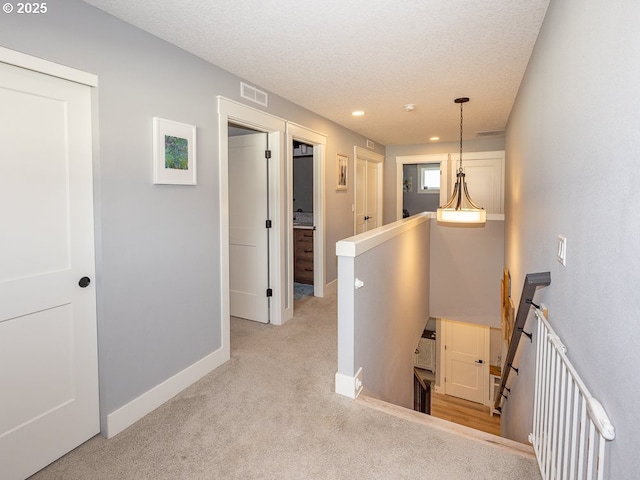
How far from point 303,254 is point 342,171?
1424mm

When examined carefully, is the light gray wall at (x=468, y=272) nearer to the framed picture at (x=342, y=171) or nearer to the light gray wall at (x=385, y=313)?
the light gray wall at (x=385, y=313)

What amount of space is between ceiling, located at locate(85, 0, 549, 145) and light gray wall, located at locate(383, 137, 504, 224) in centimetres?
256

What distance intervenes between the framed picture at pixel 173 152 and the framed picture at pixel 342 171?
8.99ft

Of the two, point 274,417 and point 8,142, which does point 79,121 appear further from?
point 274,417

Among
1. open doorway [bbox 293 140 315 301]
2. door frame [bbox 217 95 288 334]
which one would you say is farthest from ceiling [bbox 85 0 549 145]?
open doorway [bbox 293 140 315 301]

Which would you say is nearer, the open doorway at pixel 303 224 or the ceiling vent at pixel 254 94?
the ceiling vent at pixel 254 94

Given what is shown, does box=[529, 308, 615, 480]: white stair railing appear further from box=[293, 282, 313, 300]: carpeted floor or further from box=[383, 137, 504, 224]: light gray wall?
box=[383, 137, 504, 224]: light gray wall

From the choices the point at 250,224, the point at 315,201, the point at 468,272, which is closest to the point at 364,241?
the point at 250,224

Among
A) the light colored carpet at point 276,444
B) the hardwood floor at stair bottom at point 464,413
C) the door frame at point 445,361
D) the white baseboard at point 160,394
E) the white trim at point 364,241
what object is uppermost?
the white trim at point 364,241

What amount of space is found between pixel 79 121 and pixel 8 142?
36 cm

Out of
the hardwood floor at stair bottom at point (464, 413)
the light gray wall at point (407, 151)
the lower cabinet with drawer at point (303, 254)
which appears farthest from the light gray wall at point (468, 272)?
the hardwood floor at stair bottom at point (464, 413)

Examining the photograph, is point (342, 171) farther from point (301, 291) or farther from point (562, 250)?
point (562, 250)

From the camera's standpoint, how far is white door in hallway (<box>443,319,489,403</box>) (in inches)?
270

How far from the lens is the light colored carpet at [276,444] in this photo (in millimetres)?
1810
